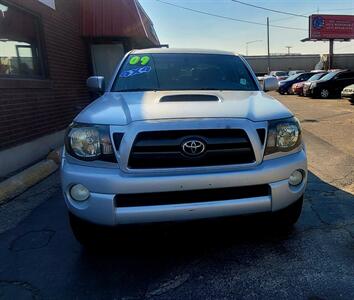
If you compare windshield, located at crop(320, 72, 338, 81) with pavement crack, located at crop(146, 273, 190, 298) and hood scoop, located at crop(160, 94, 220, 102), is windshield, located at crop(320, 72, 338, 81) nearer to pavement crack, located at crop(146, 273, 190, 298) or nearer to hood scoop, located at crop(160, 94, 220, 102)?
hood scoop, located at crop(160, 94, 220, 102)

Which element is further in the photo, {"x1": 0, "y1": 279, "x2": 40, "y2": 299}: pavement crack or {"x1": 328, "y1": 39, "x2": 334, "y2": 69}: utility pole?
{"x1": 328, "y1": 39, "x2": 334, "y2": 69}: utility pole

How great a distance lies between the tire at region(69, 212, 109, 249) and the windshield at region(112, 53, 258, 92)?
161 centimetres

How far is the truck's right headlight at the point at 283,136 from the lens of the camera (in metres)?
3.08

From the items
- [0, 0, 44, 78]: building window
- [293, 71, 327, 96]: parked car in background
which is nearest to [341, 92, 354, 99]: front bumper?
[293, 71, 327, 96]: parked car in background

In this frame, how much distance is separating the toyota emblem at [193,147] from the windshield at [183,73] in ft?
4.70

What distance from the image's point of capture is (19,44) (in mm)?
7379

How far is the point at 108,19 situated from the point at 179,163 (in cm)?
909

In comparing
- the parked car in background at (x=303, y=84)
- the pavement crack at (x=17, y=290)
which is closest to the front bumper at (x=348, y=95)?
the parked car in background at (x=303, y=84)

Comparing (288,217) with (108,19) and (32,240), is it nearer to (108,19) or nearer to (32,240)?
(32,240)

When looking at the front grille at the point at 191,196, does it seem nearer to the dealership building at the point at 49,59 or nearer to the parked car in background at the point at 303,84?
the dealership building at the point at 49,59

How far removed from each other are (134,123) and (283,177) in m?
1.20

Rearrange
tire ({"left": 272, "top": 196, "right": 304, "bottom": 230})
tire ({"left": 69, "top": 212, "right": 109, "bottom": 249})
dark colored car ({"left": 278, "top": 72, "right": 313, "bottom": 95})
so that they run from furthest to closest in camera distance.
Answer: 1. dark colored car ({"left": 278, "top": 72, "right": 313, "bottom": 95})
2. tire ({"left": 272, "top": 196, "right": 304, "bottom": 230})
3. tire ({"left": 69, "top": 212, "right": 109, "bottom": 249})

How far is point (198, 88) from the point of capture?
4.23 metres

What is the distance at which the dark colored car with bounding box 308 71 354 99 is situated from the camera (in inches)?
859
